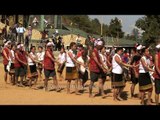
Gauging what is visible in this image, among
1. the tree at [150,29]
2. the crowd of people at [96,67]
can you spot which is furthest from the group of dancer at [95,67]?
the tree at [150,29]

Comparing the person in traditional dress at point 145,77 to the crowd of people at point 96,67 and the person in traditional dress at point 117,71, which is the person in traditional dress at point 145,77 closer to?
the crowd of people at point 96,67

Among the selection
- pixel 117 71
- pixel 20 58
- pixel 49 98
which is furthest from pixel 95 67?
pixel 20 58

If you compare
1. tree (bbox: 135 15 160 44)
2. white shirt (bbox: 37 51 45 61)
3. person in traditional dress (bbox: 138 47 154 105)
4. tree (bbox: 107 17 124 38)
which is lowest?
person in traditional dress (bbox: 138 47 154 105)

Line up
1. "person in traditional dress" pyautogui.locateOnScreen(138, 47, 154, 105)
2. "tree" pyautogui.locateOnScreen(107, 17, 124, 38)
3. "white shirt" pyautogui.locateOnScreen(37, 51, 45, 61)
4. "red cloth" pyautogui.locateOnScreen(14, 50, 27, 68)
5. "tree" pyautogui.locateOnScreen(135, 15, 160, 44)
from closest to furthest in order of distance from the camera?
"person in traditional dress" pyautogui.locateOnScreen(138, 47, 154, 105) → "red cloth" pyautogui.locateOnScreen(14, 50, 27, 68) → "white shirt" pyautogui.locateOnScreen(37, 51, 45, 61) → "tree" pyautogui.locateOnScreen(135, 15, 160, 44) → "tree" pyautogui.locateOnScreen(107, 17, 124, 38)

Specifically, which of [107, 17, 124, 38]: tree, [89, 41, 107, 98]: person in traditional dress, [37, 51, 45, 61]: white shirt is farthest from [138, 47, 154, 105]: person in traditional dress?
[107, 17, 124, 38]: tree

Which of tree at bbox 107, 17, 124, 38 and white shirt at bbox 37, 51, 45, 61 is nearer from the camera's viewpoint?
white shirt at bbox 37, 51, 45, 61

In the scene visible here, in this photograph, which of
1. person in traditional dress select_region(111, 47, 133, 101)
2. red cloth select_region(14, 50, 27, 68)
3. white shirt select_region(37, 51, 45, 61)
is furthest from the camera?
white shirt select_region(37, 51, 45, 61)

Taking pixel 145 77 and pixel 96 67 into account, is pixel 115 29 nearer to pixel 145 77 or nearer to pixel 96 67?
pixel 96 67

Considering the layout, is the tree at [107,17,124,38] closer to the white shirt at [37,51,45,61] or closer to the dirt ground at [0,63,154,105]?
the white shirt at [37,51,45,61]
